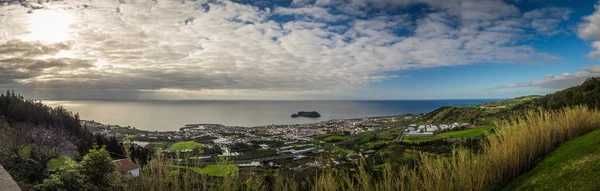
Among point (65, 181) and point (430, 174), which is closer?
point (430, 174)

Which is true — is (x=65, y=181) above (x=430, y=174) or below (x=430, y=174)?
below

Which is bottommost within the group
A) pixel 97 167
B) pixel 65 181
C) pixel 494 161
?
pixel 65 181

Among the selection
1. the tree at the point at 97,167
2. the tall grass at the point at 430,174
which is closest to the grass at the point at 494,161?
the tall grass at the point at 430,174

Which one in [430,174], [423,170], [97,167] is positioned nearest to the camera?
[430,174]

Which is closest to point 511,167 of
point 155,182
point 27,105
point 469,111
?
point 155,182

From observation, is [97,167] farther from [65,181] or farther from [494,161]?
[494,161]

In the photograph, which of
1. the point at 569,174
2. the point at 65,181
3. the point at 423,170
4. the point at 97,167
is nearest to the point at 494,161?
the point at 569,174

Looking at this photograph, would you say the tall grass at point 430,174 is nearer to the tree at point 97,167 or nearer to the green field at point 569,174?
the green field at point 569,174

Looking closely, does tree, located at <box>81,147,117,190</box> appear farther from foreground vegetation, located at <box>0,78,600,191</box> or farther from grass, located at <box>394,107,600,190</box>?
grass, located at <box>394,107,600,190</box>

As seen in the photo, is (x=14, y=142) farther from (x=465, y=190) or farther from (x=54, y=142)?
(x=465, y=190)

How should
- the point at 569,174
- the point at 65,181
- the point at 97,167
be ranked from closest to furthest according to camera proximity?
the point at 569,174 < the point at 65,181 < the point at 97,167
